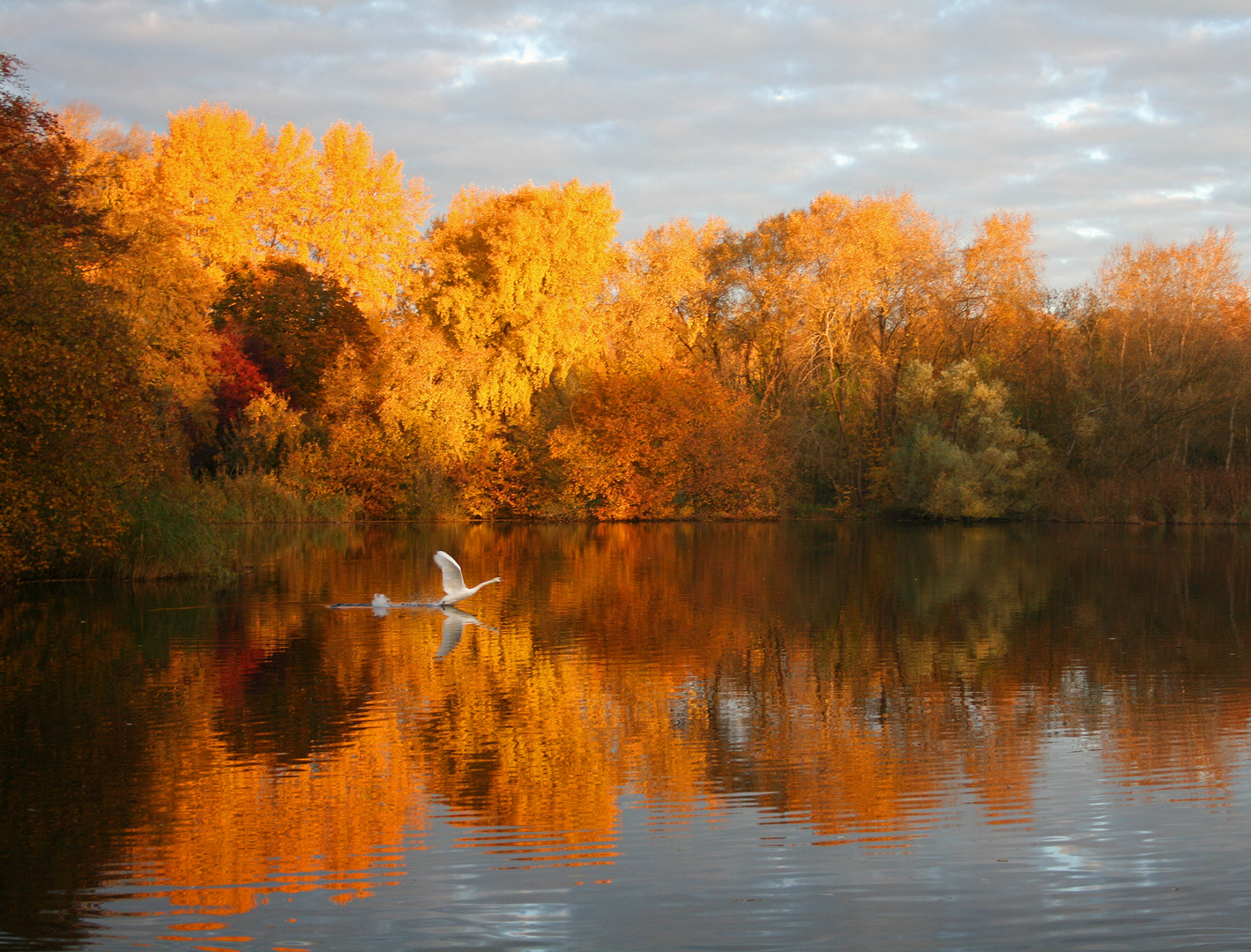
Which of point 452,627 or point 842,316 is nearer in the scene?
point 452,627

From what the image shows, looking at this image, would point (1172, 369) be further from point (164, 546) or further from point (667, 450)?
point (164, 546)

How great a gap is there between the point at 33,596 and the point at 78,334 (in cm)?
475

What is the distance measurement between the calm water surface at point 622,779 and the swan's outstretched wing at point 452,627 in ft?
0.36

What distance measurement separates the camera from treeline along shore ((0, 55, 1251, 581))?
41.2 metres

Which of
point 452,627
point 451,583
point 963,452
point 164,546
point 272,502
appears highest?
point 963,452

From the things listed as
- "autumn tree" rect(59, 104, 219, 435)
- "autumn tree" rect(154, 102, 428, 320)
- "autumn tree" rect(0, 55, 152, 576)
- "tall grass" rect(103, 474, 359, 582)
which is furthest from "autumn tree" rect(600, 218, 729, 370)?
"autumn tree" rect(0, 55, 152, 576)

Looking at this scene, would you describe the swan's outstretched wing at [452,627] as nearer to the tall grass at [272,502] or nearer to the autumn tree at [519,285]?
the tall grass at [272,502]

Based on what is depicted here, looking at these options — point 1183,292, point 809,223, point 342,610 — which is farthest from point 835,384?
point 342,610

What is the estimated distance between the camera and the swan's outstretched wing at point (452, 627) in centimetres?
1248

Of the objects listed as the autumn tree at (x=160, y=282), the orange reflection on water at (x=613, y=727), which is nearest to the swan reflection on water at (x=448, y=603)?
the orange reflection on water at (x=613, y=727)

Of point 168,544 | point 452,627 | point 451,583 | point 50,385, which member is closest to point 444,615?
point 451,583

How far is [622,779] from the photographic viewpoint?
7.24m

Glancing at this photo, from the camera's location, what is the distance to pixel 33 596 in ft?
56.0

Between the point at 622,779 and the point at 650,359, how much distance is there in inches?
1477
